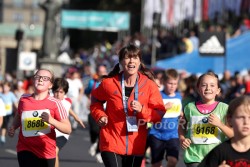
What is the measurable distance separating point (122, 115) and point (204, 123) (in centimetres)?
85

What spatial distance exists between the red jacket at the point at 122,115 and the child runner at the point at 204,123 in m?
0.40

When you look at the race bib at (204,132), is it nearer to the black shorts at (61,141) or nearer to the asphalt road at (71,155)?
the black shorts at (61,141)

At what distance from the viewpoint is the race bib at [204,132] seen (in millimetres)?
9969

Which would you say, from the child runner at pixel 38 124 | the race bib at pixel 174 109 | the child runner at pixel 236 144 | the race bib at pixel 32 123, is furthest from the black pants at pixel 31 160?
the child runner at pixel 236 144

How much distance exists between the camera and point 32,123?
10.2 metres

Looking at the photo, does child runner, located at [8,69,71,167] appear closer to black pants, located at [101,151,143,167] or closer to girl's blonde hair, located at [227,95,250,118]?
black pants, located at [101,151,143,167]

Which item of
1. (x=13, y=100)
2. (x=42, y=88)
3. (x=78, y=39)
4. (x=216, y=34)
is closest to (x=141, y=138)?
(x=42, y=88)

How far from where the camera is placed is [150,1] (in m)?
49.7

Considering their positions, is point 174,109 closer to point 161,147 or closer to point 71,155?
point 161,147

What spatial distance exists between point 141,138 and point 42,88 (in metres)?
1.17

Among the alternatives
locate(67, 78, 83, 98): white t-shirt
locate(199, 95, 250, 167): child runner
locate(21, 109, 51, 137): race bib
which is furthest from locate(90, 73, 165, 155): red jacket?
locate(67, 78, 83, 98): white t-shirt

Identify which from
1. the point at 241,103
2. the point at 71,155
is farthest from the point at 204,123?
the point at 71,155

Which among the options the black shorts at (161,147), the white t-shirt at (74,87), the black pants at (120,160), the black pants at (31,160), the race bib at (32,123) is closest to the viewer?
the black pants at (120,160)

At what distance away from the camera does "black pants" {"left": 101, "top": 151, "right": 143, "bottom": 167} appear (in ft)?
31.6
